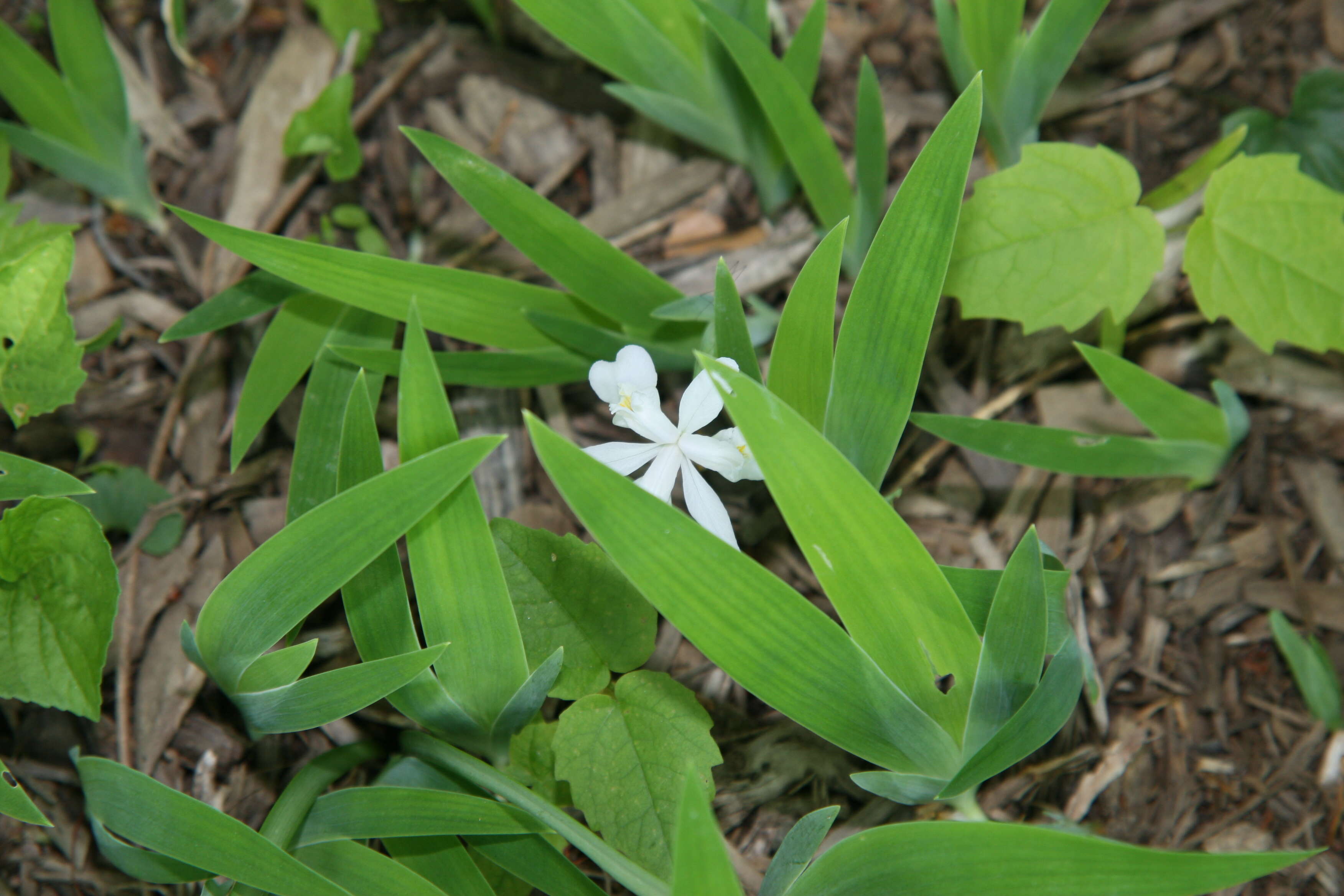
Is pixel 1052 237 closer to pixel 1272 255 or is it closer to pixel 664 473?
pixel 1272 255

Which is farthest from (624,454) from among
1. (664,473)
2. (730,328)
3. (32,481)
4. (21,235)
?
(21,235)

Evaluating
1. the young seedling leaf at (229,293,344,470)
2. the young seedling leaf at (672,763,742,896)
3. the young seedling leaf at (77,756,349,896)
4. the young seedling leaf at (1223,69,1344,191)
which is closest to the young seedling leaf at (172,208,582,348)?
the young seedling leaf at (229,293,344,470)

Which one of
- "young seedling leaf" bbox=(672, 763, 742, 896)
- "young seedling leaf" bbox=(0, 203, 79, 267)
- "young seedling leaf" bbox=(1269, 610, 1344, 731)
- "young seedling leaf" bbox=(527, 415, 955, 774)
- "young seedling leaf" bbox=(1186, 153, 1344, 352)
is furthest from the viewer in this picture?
"young seedling leaf" bbox=(1269, 610, 1344, 731)

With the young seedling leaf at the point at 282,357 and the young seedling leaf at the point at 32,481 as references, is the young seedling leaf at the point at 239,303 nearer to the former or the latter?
the young seedling leaf at the point at 282,357

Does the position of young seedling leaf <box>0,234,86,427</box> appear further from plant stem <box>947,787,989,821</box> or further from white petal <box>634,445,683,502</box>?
plant stem <box>947,787,989,821</box>

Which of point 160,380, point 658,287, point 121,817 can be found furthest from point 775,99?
point 121,817

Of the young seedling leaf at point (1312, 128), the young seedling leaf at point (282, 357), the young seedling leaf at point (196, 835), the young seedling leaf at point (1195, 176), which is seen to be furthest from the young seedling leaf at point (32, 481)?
the young seedling leaf at point (1312, 128)

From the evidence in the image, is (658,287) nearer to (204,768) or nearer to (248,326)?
(248,326)
